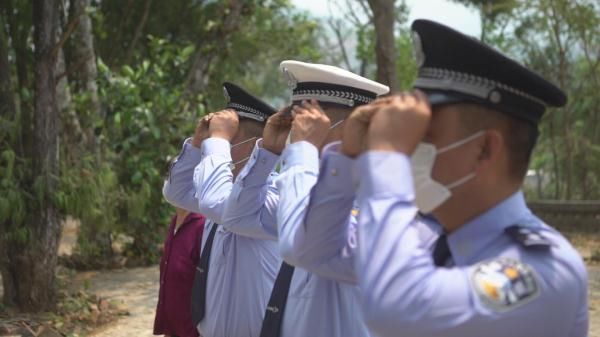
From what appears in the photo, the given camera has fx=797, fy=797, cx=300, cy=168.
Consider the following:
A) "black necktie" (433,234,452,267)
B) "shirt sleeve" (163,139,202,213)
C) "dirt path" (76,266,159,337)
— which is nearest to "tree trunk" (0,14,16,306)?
"dirt path" (76,266,159,337)

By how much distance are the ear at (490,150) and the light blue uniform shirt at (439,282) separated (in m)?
0.17

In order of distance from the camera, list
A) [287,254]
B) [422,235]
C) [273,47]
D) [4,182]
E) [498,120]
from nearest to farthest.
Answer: [498,120]
[422,235]
[287,254]
[4,182]
[273,47]

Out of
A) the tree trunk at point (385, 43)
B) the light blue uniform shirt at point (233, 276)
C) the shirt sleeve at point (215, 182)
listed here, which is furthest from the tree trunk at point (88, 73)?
the shirt sleeve at point (215, 182)

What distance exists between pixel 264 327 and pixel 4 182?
182 inches

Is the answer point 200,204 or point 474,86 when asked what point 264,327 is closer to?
point 200,204

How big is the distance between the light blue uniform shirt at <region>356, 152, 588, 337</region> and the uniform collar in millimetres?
64

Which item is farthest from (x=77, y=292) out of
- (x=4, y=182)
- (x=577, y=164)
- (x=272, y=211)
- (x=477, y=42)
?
(x=577, y=164)

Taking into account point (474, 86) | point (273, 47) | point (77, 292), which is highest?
point (273, 47)

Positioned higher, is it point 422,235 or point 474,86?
point 474,86

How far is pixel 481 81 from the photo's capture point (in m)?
1.65

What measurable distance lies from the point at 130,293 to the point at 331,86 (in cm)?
646

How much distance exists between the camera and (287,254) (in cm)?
198

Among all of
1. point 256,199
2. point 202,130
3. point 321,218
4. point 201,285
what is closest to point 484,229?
point 321,218

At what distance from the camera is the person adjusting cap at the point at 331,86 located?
2.72 meters
